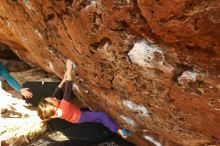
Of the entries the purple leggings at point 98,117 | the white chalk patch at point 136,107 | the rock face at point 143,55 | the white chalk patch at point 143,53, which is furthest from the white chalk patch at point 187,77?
the purple leggings at point 98,117

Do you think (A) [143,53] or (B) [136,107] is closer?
(A) [143,53]

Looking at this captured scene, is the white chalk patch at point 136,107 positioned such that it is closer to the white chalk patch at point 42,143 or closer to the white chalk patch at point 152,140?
the white chalk patch at point 152,140

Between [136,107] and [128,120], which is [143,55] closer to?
[136,107]

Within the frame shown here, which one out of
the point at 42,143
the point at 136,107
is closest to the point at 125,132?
the point at 136,107

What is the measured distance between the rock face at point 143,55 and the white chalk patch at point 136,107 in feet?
A: 0.05

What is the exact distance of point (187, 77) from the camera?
302cm

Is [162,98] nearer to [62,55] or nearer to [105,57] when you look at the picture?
[105,57]

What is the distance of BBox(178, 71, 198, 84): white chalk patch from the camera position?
9.70 ft

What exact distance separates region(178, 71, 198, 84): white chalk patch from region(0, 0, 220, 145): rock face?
A: 1cm

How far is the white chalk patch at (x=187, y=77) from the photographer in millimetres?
2957

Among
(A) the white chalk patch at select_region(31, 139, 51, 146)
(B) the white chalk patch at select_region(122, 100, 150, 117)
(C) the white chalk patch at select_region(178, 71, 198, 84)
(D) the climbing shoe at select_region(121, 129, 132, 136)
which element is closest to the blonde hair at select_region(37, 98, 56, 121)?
(B) the white chalk patch at select_region(122, 100, 150, 117)

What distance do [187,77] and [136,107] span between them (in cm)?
112

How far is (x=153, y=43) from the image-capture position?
121 inches

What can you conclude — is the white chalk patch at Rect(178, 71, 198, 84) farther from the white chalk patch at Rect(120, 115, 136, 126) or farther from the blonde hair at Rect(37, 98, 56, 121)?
the blonde hair at Rect(37, 98, 56, 121)
